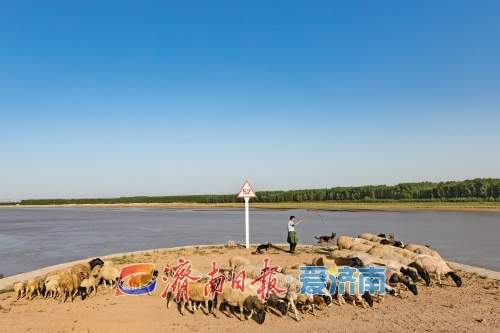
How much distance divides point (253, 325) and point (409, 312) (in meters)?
3.77

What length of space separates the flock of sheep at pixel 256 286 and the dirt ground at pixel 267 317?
0.25 m

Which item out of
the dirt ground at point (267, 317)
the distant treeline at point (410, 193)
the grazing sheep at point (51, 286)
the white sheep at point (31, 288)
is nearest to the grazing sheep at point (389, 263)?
the dirt ground at point (267, 317)

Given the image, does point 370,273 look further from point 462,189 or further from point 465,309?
point 462,189

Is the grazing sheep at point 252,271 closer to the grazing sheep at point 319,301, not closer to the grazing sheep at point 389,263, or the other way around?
the grazing sheep at point 319,301

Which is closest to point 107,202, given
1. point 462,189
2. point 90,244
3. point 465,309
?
point 462,189

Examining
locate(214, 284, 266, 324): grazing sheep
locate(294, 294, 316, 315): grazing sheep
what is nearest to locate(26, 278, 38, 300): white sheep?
locate(214, 284, 266, 324): grazing sheep

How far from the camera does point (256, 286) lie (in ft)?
35.1

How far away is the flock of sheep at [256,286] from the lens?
10.3 metres

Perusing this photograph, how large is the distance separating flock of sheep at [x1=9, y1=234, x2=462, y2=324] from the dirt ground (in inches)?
9.8

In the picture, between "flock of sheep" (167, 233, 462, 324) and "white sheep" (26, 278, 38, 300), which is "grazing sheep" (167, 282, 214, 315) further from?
"white sheep" (26, 278, 38, 300)

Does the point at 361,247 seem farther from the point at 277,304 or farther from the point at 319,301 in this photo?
the point at 277,304

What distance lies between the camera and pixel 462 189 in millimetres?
85500

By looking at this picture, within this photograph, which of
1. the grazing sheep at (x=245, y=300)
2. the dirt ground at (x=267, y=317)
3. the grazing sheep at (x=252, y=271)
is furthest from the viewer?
the grazing sheep at (x=252, y=271)

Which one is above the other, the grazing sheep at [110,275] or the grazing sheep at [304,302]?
the grazing sheep at [110,275]
